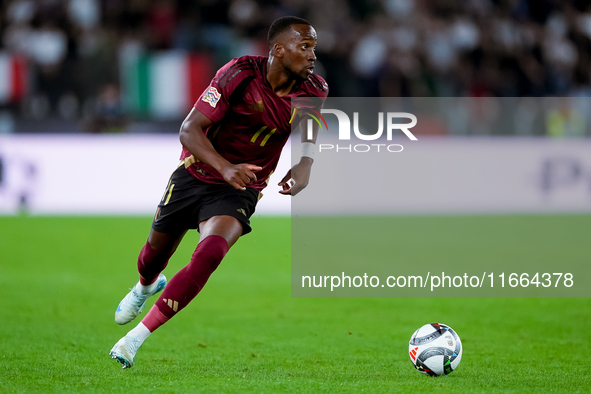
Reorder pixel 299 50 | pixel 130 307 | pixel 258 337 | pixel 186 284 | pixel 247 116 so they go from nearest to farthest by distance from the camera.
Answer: pixel 186 284
pixel 299 50
pixel 247 116
pixel 130 307
pixel 258 337

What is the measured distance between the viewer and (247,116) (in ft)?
18.6

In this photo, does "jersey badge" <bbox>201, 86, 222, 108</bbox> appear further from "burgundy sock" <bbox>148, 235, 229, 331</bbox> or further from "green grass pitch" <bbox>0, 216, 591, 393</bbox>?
"green grass pitch" <bbox>0, 216, 591, 393</bbox>

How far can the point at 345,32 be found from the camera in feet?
59.4

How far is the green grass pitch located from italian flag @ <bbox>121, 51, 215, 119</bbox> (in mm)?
5591

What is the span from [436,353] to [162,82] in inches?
474

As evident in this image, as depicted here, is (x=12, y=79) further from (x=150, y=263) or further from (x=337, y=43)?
(x=150, y=263)

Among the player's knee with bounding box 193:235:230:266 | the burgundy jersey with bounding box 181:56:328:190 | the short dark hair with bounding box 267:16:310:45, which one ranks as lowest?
the player's knee with bounding box 193:235:230:266

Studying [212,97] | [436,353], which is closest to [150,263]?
[212,97]

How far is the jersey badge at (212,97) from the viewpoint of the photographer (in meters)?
5.41

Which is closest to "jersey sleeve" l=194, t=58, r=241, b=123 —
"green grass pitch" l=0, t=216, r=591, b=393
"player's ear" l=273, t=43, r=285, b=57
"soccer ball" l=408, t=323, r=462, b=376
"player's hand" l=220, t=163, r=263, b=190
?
"player's ear" l=273, t=43, r=285, b=57

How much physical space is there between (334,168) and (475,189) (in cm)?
275

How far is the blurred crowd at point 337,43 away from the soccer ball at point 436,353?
11.2 m

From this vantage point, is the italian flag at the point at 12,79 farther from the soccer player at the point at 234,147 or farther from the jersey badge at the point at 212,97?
the jersey badge at the point at 212,97

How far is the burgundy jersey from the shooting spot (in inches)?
218
